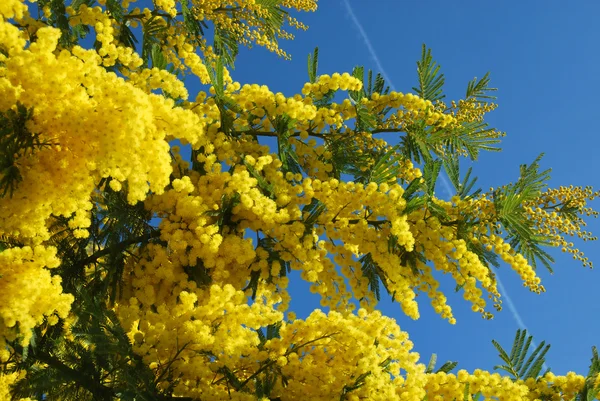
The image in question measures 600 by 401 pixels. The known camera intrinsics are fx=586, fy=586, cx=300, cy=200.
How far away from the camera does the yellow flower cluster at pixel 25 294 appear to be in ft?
10.4

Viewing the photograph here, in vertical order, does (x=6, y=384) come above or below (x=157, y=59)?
below

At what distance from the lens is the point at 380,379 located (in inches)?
140

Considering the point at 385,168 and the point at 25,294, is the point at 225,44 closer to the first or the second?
the point at 385,168

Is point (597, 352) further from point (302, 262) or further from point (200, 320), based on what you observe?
point (200, 320)

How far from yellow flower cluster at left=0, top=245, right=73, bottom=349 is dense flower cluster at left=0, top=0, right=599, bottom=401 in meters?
0.01

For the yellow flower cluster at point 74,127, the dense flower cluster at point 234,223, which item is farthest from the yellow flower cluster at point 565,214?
the yellow flower cluster at point 74,127

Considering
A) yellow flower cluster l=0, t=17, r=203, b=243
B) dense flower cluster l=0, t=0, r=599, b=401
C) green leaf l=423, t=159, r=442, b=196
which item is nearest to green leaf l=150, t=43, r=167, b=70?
dense flower cluster l=0, t=0, r=599, b=401

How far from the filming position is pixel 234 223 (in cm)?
446

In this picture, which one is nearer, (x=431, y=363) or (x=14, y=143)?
(x=14, y=143)

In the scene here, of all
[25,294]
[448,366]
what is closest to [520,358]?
[448,366]

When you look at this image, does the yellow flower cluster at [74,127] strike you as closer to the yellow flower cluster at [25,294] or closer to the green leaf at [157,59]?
the yellow flower cluster at [25,294]

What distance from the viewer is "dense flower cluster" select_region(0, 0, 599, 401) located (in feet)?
11.1

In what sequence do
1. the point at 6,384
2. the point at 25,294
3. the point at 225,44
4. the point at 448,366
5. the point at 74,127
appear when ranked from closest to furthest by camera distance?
the point at 25,294 < the point at 74,127 < the point at 448,366 < the point at 6,384 < the point at 225,44

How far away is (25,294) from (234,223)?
1650 millimetres
